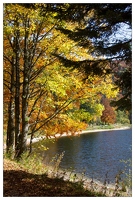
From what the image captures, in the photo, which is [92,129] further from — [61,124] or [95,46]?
[95,46]

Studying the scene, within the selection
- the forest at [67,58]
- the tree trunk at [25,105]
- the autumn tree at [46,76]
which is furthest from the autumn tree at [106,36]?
the tree trunk at [25,105]

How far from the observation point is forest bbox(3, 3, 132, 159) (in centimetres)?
399

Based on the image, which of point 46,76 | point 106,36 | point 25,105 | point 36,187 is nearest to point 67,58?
point 46,76

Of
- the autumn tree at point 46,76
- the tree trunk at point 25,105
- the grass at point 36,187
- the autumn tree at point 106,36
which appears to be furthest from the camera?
the tree trunk at point 25,105

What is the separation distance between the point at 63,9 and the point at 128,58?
1471mm

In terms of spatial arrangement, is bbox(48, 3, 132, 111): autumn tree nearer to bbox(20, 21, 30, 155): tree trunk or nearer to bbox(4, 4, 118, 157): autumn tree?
bbox(4, 4, 118, 157): autumn tree

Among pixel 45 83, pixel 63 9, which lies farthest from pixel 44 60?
pixel 63 9

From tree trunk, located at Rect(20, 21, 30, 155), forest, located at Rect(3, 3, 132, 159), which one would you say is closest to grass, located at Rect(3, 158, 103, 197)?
forest, located at Rect(3, 3, 132, 159)

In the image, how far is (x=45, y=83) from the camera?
6062 millimetres

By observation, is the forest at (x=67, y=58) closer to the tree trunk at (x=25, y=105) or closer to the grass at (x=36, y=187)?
the tree trunk at (x=25, y=105)

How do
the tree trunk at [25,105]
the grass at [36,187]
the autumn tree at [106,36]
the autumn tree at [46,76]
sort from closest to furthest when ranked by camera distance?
the grass at [36,187]
the autumn tree at [106,36]
the autumn tree at [46,76]
the tree trunk at [25,105]

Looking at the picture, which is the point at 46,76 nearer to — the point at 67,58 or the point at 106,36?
the point at 67,58

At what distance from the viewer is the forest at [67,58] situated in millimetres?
3986

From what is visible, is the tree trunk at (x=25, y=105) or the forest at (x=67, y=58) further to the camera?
the tree trunk at (x=25, y=105)
